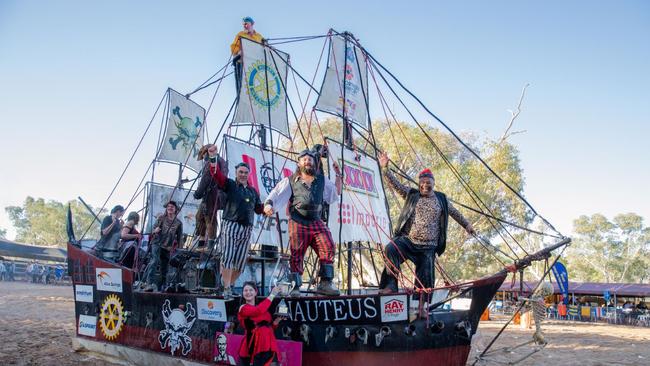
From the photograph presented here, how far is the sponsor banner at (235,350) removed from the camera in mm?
5734

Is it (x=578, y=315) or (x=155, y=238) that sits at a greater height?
(x=155, y=238)

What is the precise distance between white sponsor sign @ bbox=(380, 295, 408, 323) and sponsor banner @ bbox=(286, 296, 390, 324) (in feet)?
0.05

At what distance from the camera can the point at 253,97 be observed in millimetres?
11711

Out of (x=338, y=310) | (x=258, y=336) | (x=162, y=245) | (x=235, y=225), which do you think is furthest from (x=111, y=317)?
(x=338, y=310)

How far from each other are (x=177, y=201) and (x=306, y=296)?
9.93m

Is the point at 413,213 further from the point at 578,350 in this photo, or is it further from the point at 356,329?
the point at 578,350

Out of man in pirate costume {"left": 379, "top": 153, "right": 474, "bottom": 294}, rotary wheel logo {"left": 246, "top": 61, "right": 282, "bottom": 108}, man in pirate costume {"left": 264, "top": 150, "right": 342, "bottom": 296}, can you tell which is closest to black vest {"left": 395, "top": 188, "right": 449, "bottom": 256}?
man in pirate costume {"left": 379, "top": 153, "right": 474, "bottom": 294}

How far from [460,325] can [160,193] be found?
472 inches

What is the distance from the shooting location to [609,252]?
2066 inches

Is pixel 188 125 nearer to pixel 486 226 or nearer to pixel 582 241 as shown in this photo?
pixel 486 226

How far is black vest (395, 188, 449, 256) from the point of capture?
6293 mm

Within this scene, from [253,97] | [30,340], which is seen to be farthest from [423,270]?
[30,340]

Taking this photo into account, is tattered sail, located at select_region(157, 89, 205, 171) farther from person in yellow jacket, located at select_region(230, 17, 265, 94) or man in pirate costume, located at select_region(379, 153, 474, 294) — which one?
man in pirate costume, located at select_region(379, 153, 474, 294)

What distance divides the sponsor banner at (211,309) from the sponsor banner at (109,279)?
2.48 m
